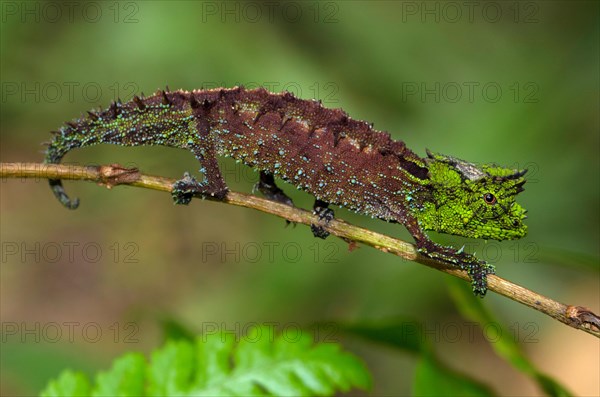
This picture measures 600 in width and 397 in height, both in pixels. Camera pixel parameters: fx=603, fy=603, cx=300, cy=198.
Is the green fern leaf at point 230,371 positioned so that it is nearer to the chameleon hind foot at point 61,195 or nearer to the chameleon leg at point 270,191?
the chameleon leg at point 270,191

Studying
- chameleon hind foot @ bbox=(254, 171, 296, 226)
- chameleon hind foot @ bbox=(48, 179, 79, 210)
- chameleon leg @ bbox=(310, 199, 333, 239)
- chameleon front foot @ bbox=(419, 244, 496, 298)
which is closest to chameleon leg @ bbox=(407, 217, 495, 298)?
chameleon front foot @ bbox=(419, 244, 496, 298)

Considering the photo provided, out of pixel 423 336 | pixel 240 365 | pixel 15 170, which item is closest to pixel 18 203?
pixel 15 170

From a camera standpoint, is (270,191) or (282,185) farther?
(282,185)

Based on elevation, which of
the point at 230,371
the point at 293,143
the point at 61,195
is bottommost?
the point at 230,371

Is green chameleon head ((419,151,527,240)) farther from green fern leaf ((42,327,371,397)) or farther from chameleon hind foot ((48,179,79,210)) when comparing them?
chameleon hind foot ((48,179,79,210))

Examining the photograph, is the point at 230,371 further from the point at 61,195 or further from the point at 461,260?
the point at 61,195

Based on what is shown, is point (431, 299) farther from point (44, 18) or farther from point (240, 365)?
point (44, 18)

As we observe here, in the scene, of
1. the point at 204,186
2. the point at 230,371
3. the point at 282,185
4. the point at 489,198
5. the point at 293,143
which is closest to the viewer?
the point at 230,371

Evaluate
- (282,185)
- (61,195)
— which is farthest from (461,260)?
(282,185)
